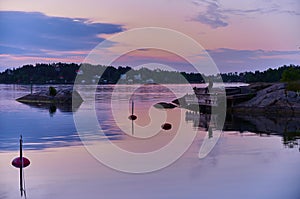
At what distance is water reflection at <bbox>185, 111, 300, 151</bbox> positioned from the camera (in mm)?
19656

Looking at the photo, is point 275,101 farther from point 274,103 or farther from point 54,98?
point 54,98

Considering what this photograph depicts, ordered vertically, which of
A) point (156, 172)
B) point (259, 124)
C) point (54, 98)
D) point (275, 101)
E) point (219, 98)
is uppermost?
point (219, 98)

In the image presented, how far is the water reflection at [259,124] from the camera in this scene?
64.5ft

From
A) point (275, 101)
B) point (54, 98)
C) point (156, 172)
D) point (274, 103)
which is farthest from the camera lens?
point (54, 98)

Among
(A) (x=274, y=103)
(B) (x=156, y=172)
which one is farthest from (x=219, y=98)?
(B) (x=156, y=172)

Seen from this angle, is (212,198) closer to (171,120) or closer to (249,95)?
(171,120)

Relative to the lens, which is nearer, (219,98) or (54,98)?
(219,98)

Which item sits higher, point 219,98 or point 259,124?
point 219,98

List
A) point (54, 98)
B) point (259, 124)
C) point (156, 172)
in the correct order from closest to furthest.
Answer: point (156, 172), point (259, 124), point (54, 98)

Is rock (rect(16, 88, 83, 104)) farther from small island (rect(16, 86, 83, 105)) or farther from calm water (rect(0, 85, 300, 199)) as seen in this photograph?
calm water (rect(0, 85, 300, 199))

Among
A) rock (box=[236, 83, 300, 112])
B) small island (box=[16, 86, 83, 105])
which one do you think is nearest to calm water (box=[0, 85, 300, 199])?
rock (box=[236, 83, 300, 112])

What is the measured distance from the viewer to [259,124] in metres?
24.2

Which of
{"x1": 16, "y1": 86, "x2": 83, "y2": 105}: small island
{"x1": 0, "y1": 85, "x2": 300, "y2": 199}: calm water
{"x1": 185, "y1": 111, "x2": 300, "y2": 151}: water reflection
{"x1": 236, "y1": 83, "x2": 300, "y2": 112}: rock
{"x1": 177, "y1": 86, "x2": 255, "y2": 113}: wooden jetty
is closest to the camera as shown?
{"x1": 0, "y1": 85, "x2": 300, "y2": 199}: calm water

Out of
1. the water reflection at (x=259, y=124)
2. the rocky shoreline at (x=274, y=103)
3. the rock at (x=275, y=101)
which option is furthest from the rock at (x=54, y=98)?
the rock at (x=275, y=101)
